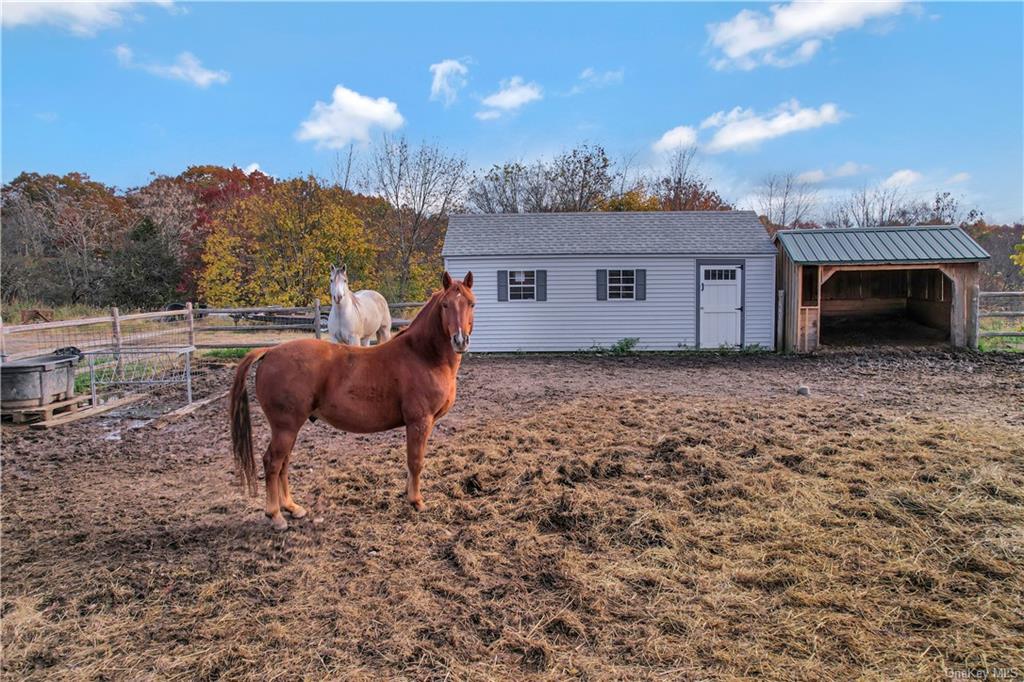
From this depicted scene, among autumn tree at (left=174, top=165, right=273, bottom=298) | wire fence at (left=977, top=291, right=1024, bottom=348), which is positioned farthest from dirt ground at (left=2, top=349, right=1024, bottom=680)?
autumn tree at (left=174, top=165, right=273, bottom=298)

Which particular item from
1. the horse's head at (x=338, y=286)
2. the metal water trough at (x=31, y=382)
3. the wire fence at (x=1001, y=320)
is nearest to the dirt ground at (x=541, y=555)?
the metal water trough at (x=31, y=382)

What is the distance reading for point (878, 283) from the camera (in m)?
15.0

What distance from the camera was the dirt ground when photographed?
8.16ft

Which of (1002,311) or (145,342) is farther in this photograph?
(1002,311)

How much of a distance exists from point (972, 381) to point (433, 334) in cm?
918

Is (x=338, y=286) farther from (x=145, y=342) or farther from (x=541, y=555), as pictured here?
(x=541, y=555)

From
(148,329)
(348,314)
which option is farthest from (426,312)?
(148,329)

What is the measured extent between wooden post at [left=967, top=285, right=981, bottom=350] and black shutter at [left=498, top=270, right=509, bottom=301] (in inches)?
417

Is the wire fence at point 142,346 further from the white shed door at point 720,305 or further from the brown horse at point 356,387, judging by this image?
the white shed door at point 720,305

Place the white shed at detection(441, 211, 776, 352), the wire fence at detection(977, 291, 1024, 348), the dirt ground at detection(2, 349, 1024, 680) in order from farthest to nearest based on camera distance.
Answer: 1. the white shed at detection(441, 211, 776, 352)
2. the wire fence at detection(977, 291, 1024, 348)
3. the dirt ground at detection(2, 349, 1024, 680)

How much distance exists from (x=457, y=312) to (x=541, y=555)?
1.66 meters

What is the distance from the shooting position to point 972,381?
869 cm

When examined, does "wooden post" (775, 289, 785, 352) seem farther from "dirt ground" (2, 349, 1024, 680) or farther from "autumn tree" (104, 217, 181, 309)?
"autumn tree" (104, 217, 181, 309)

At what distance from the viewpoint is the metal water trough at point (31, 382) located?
6.75 metres
